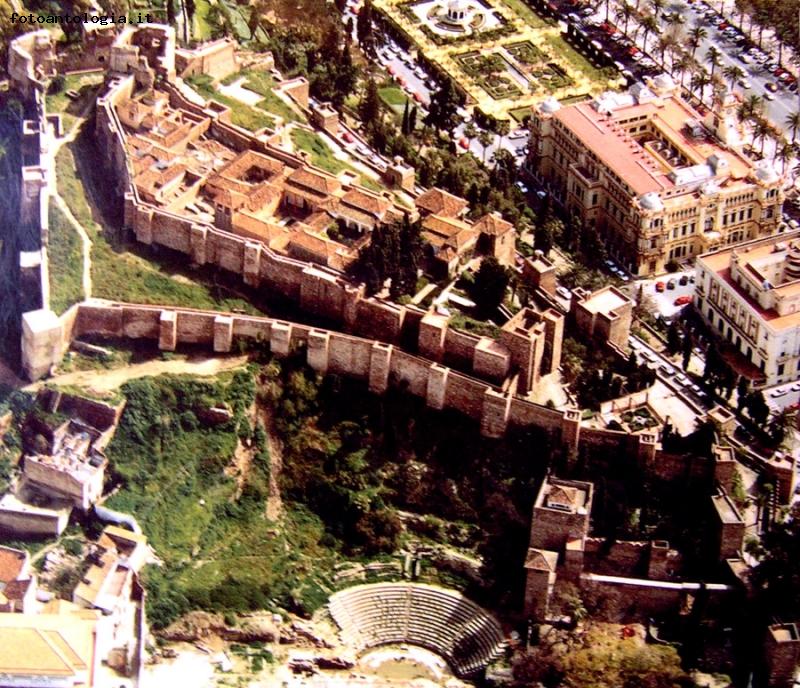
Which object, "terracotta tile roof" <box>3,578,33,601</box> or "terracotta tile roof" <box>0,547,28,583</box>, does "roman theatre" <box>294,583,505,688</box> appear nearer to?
"terracotta tile roof" <box>3,578,33,601</box>

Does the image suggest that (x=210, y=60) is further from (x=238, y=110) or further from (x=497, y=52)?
(x=497, y=52)

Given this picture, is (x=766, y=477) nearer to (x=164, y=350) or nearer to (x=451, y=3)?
(x=164, y=350)

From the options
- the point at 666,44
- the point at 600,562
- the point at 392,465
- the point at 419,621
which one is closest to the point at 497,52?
the point at 666,44

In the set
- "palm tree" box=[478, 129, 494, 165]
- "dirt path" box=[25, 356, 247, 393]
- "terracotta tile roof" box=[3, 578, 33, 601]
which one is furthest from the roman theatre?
"palm tree" box=[478, 129, 494, 165]

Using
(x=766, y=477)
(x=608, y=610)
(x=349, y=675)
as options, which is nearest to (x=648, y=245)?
(x=766, y=477)

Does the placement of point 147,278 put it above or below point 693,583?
above
